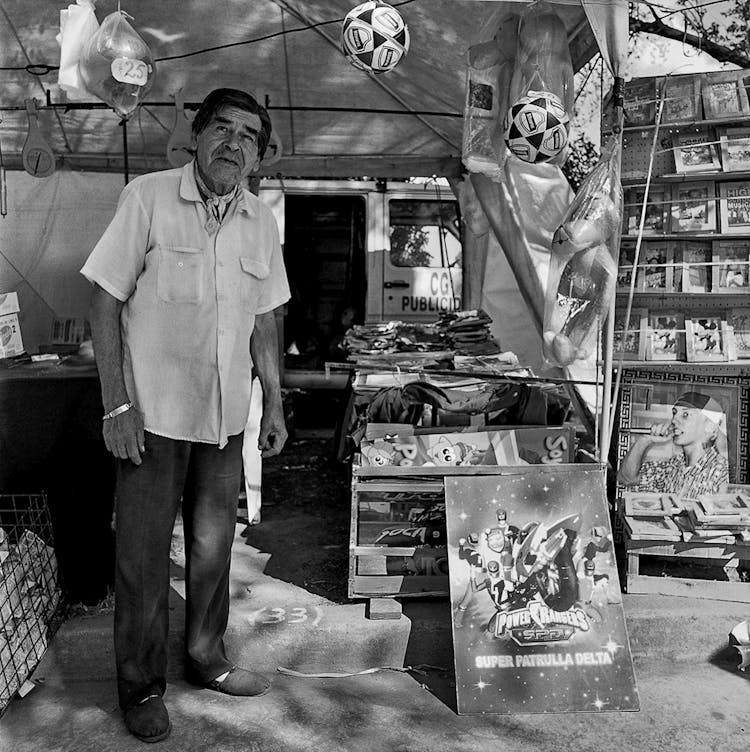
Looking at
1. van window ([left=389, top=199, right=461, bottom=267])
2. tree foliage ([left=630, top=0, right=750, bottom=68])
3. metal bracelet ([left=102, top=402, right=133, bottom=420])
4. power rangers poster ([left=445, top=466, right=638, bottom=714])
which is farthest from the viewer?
van window ([left=389, top=199, right=461, bottom=267])

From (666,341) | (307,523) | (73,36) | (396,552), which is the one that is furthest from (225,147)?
(307,523)

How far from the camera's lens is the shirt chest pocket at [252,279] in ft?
9.86

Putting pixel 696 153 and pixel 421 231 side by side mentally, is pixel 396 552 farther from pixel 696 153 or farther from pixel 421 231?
pixel 421 231

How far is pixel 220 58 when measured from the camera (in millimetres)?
5965

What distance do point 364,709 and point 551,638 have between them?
80cm

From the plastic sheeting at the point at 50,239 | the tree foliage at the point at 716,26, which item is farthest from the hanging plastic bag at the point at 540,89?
the tree foliage at the point at 716,26

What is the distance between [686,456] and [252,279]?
254 cm

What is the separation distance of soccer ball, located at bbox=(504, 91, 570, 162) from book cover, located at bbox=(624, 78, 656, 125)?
0.56m

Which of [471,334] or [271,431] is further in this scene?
[471,334]

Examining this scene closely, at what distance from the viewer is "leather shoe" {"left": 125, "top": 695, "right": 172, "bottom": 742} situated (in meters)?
2.90

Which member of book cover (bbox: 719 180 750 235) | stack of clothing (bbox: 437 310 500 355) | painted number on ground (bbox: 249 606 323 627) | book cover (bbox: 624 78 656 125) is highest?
book cover (bbox: 624 78 656 125)

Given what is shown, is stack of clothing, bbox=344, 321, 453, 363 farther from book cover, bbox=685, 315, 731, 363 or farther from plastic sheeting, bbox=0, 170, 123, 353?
plastic sheeting, bbox=0, 170, 123, 353

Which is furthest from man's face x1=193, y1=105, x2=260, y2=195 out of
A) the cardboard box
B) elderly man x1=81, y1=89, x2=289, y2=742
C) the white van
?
the white van

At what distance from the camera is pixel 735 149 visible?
158 inches
